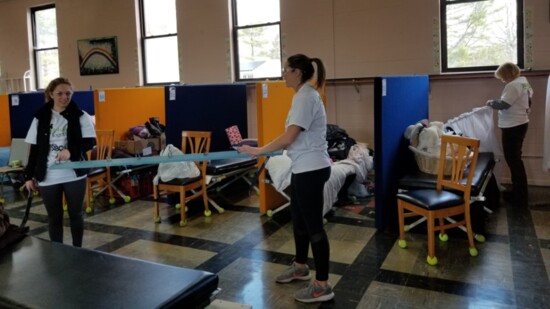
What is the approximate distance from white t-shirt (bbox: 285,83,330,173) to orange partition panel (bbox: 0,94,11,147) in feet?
19.6

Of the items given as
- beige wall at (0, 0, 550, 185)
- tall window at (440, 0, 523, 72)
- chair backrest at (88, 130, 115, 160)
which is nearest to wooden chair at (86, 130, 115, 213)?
chair backrest at (88, 130, 115, 160)

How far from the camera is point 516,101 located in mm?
4734

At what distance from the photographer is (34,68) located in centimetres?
927

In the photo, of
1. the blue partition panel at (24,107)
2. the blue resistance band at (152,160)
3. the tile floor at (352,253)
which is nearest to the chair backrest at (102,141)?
the tile floor at (352,253)

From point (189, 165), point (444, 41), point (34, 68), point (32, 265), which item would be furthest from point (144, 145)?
point (34, 68)

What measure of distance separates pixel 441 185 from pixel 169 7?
5.71 meters

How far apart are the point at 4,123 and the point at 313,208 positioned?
618 cm

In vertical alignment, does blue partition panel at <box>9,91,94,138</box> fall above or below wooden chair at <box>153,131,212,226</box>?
above

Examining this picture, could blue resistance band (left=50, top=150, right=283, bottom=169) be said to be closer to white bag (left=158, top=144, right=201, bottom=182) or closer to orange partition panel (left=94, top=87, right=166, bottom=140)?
white bag (left=158, top=144, right=201, bottom=182)

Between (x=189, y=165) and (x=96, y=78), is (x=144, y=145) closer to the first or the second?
(x=189, y=165)

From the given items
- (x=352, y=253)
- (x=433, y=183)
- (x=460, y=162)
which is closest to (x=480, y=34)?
(x=433, y=183)

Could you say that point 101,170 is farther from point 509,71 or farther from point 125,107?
point 509,71

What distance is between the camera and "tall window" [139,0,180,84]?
305 inches

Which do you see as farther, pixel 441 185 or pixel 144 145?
pixel 144 145
